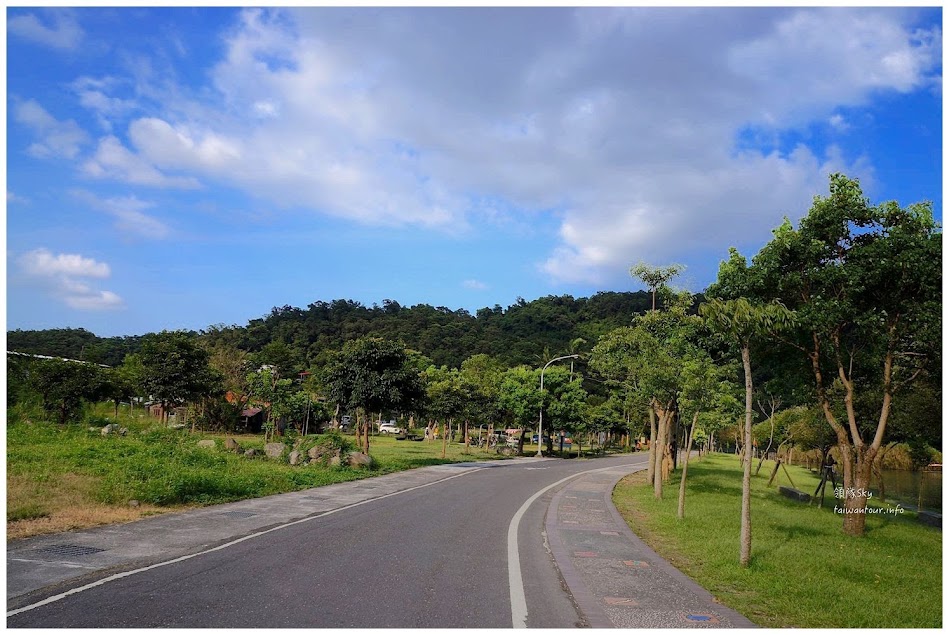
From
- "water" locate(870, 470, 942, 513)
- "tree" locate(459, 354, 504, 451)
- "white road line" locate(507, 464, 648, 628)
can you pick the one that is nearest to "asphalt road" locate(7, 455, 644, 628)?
"white road line" locate(507, 464, 648, 628)

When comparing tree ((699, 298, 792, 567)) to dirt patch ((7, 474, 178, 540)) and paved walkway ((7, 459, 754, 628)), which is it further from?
dirt patch ((7, 474, 178, 540))

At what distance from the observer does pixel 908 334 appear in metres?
14.3

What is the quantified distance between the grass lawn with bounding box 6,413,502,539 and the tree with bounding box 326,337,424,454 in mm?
4905

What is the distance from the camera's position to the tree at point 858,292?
13.4 meters

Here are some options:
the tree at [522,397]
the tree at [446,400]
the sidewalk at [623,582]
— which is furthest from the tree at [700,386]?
the tree at [522,397]

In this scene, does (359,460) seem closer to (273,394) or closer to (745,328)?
(745,328)

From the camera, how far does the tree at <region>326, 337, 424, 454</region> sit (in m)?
28.9

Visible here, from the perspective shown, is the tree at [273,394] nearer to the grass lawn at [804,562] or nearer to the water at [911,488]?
the grass lawn at [804,562]

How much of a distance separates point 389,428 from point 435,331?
61.1ft

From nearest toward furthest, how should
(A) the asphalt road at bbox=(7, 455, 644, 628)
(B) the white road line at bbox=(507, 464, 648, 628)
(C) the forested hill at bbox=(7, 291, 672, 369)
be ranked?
(A) the asphalt road at bbox=(7, 455, 644, 628), (B) the white road line at bbox=(507, 464, 648, 628), (C) the forested hill at bbox=(7, 291, 672, 369)

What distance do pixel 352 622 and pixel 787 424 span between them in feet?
109

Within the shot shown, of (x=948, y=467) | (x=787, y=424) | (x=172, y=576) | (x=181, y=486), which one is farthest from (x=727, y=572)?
(x=787, y=424)

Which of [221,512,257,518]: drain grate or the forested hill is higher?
the forested hill

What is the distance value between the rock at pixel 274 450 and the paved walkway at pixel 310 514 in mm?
9835
